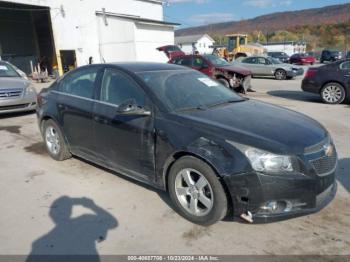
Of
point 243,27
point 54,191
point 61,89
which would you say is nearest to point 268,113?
point 54,191

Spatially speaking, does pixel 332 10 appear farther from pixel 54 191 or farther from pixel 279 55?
pixel 54 191

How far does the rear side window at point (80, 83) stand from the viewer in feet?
14.8

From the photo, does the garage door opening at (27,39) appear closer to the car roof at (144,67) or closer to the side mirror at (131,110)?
the car roof at (144,67)

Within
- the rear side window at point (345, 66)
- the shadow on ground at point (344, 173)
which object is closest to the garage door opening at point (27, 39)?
the rear side window at point (345, 66)

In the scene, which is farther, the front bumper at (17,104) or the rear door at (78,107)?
the front bumper at (17,104)

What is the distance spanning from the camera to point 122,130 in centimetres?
387

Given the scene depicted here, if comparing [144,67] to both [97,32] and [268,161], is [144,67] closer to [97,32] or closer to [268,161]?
[268,161]

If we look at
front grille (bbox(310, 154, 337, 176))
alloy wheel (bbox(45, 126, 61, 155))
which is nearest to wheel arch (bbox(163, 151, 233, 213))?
front grille (bbox(310, 154, 337, 176))

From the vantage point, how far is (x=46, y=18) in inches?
1125

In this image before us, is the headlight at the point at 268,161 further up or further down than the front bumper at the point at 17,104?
further up

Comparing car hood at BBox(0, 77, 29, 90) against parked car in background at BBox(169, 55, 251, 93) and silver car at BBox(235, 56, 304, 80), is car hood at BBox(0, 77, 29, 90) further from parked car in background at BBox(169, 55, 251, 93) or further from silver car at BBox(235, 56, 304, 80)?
silver car at BBox(235, 56, 304, 80)

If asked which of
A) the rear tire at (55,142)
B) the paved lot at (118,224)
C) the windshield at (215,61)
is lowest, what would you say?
the paved lot at (118,224)

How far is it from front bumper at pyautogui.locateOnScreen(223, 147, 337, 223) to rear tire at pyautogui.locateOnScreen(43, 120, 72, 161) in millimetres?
3082

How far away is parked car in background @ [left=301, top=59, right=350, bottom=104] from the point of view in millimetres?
10016
